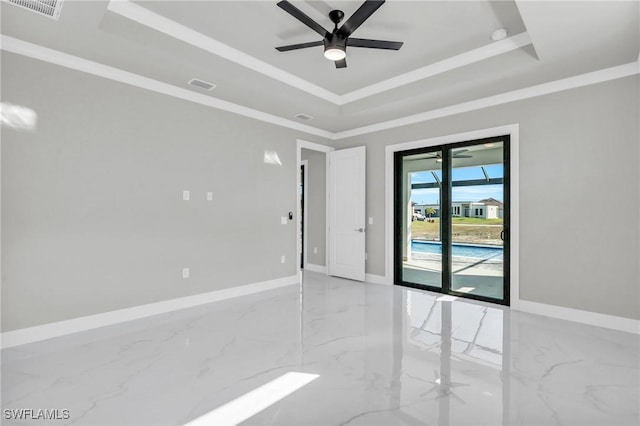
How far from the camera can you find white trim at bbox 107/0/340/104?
9.25 ft

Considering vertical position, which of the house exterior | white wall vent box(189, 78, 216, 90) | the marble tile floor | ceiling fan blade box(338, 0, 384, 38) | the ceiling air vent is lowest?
the marble tile floor

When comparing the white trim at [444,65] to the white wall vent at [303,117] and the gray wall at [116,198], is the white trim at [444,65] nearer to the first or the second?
the white wall vent at [303,117]

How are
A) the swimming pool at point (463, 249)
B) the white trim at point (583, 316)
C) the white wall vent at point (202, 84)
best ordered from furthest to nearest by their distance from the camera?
the swimming pool at point (463, 249) → the white wall vent at point (202, 84) → the white trim at point (583, 316)

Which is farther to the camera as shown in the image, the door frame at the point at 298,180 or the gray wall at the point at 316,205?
the gray wall at the point at 316,205

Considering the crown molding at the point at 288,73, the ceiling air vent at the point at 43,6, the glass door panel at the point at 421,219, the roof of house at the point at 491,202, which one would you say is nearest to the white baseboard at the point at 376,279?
the glass door panel at the point at 421,219

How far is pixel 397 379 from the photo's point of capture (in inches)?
91.4

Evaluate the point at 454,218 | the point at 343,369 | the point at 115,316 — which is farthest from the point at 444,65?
the point at 115,316

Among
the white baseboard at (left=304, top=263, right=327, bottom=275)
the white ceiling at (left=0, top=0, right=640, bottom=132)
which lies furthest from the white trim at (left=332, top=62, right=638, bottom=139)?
the white baseboard at (left=304, top=263, right=327, bottom=275)

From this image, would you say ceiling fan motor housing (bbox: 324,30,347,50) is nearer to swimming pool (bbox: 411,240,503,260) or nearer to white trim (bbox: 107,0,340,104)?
white trim (bbox: 107,0,340,104)

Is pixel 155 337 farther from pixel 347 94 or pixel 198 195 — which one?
pixel 347 94

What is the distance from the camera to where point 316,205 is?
21.6ft

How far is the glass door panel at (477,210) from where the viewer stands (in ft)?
14.0

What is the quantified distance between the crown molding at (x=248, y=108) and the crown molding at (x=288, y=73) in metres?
0.77

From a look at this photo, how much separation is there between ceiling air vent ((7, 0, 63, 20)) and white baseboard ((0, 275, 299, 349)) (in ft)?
8.79
